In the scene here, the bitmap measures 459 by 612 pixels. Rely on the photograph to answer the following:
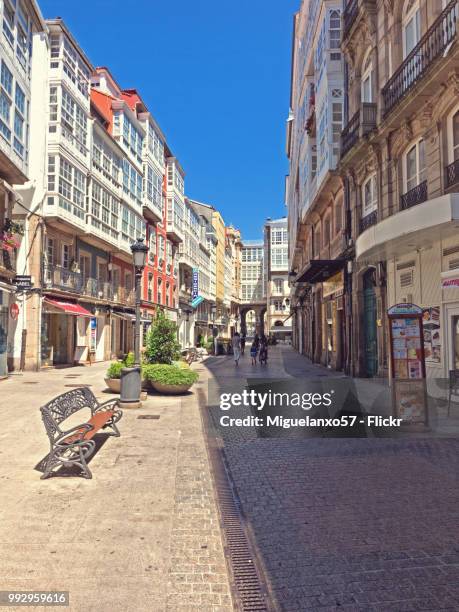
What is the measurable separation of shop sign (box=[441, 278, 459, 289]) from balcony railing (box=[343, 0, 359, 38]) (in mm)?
11795

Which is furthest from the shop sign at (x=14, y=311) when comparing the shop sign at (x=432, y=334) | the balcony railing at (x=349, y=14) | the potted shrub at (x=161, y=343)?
the balcony railing at (x=349, y=14)

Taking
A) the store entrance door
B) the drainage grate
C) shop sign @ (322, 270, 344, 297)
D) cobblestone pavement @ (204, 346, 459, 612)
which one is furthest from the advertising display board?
shop sign @ (322, 270, 344, 297)

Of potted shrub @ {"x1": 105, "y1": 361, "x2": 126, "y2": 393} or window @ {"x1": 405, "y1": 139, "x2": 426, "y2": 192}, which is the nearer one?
window @ {"x1": 405, "y1": 139, "x2": 426, "y2": 192}

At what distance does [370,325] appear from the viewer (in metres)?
17.7

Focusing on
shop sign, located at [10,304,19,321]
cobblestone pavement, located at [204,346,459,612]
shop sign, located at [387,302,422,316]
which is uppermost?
shop sign, located at [10,304,19,321]

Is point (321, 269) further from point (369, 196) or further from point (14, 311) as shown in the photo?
point (14, 311)

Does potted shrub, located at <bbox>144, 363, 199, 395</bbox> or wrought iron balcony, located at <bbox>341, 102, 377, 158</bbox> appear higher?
wrought iron balcony, located at <bbox>341, 102, 377, 158</bbox>

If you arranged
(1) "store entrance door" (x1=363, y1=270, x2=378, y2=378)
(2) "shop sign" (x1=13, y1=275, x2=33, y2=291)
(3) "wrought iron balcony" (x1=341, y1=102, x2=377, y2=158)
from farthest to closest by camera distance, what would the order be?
(2) "shop sign" (x1=13, y1=275, x2=33, y2=291) → (1) "store entrance door" (x1=363, y1=270, x2=378, y2=378) → (3) "wrought iron balcony" (x1=341, y1=102, x2=377, y2=158)

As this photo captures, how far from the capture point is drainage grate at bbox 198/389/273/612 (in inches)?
126

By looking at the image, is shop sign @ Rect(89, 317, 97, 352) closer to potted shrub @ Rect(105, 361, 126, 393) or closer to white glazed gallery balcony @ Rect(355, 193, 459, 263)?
potted shrub @ Rect(105, 361, 126, 393)

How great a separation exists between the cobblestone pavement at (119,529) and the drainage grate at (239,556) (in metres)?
0.09

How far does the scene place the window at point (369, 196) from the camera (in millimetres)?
16984

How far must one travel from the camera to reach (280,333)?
3378 inches

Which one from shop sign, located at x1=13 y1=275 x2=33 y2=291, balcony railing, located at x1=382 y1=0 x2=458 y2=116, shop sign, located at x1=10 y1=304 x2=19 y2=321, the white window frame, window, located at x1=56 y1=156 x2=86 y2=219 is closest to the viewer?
balcony railing, located at x1=382 y1=0 x2=458 y2=116
